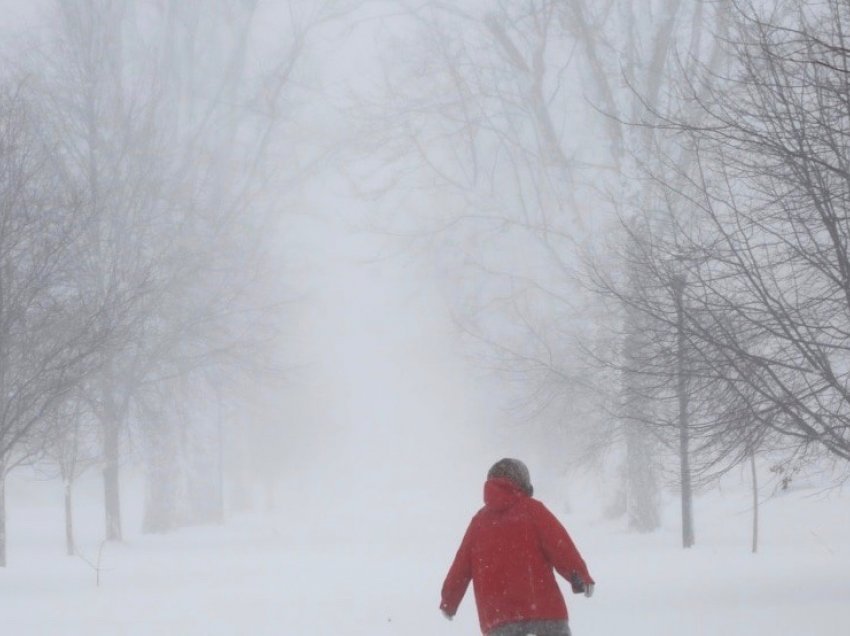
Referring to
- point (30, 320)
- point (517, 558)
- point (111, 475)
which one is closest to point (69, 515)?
point (111, 475)

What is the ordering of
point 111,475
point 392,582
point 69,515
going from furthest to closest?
point 111,475
point 69,515
point 392,582

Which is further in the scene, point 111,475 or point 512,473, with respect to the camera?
point 111,475

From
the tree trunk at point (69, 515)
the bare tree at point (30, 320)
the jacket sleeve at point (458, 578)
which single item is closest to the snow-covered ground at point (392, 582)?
the tree trunk at point (69, 515)

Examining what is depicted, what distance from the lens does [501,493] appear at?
7035 mm

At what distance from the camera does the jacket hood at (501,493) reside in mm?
7039

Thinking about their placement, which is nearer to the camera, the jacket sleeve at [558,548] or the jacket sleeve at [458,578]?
the jacket sleeve at [558,548]

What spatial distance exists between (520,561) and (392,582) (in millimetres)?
12322

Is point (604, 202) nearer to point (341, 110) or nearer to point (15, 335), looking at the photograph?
point (341, 110)

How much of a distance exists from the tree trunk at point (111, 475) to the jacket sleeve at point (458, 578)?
2017 cm

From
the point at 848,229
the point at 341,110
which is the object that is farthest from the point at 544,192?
the point at 848,229

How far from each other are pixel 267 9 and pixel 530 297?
13.1 metres

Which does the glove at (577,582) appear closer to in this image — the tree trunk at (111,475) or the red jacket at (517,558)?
the red jacket at (517,558)

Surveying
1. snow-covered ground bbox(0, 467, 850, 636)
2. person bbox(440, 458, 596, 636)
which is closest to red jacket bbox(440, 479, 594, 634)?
person bbox(440, 458, 596, 636)

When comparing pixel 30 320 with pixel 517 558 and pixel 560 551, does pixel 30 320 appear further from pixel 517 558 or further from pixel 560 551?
pixel 560 551
